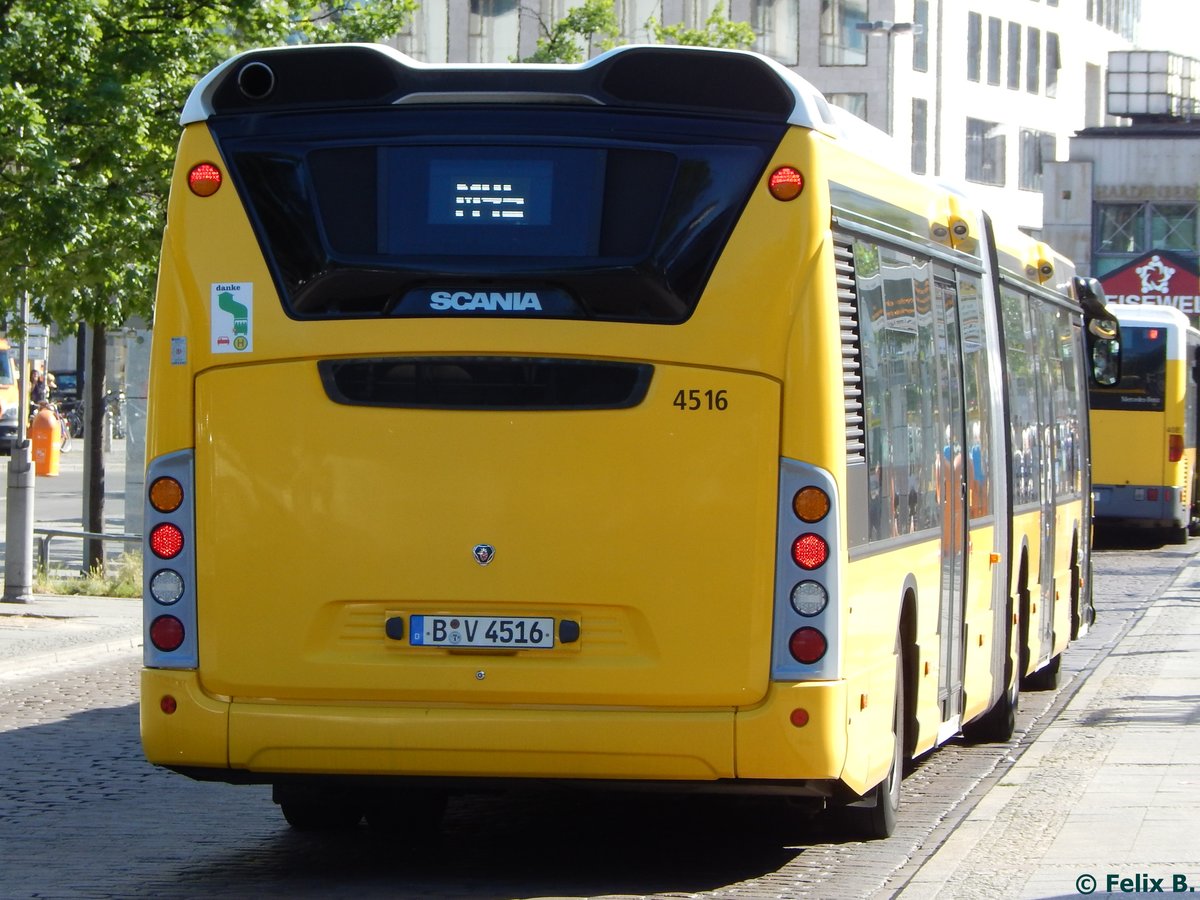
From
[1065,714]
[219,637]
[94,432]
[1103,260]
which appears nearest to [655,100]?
[219,637]

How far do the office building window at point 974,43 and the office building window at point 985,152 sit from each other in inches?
61.6

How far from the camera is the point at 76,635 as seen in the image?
55.8 feet

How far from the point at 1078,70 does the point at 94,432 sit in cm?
6886

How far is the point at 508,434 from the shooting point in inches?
306

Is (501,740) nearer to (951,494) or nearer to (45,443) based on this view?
(951,494)

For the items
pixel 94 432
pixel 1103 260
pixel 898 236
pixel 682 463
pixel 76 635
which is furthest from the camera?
pixel 1103 260

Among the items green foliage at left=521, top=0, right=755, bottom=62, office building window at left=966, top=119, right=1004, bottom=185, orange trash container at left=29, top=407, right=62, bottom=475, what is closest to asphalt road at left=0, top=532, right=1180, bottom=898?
green foliage at left=521, top=0, right=755, bottom=62

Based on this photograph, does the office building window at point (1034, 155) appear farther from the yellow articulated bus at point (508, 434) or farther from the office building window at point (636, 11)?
the yellow articulated bus at point (508, 434)

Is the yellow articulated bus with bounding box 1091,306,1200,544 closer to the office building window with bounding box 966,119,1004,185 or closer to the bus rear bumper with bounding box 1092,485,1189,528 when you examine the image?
the bus rear bumper with bounding box 1092,485,1189,528

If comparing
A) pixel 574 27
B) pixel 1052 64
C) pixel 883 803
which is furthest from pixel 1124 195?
pixel 883 803

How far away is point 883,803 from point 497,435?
2407mm

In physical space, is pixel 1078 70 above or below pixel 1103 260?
above

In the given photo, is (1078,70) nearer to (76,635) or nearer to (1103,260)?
(1103,260)

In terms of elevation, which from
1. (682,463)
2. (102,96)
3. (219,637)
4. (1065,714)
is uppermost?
(102,96)
